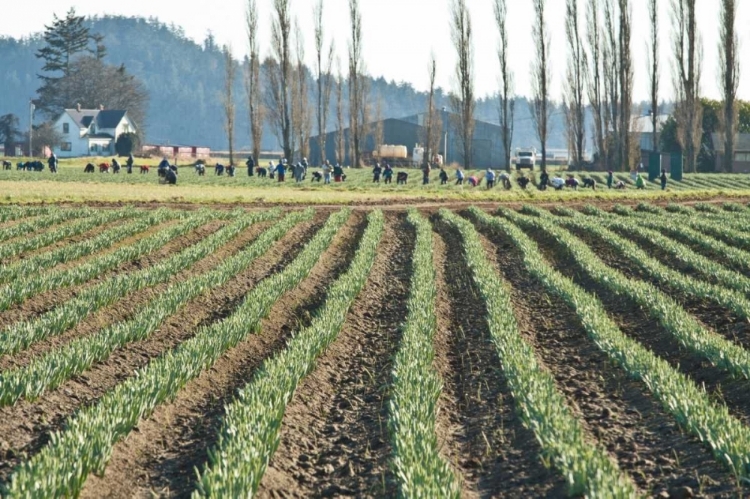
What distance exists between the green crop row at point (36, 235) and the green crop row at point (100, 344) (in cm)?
334

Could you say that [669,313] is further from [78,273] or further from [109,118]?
[109,118]

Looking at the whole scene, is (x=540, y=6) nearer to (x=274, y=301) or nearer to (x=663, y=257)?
(x=663, y=257)

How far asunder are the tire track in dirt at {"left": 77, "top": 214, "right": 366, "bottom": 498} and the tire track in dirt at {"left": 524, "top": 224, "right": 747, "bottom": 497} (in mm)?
3173

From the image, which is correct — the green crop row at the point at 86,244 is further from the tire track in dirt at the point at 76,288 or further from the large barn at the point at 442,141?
the large barn at the point at 442,141

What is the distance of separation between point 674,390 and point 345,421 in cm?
257

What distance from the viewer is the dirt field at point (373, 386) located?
6.03 meters

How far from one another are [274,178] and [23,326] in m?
40.7

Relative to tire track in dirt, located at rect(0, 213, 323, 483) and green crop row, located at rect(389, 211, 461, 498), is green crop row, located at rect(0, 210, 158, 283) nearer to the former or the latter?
tire track in dirt, located at rect(0, 213, 323, 483)

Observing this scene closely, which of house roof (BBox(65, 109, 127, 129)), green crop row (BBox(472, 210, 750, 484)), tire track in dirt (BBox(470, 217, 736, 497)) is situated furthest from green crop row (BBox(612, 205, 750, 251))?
house roof (BBox(65, 109, 127, 129))

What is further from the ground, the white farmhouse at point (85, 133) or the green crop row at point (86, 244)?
the white farmhouse at point (85, 133)

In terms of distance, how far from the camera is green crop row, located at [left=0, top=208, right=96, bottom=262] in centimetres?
1523

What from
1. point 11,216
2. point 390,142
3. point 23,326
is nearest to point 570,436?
point 23,326

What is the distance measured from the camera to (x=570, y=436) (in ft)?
20.3

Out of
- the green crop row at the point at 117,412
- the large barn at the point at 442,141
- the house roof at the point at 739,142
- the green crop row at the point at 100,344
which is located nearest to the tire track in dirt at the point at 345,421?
the green crop row at the point at 117,412
